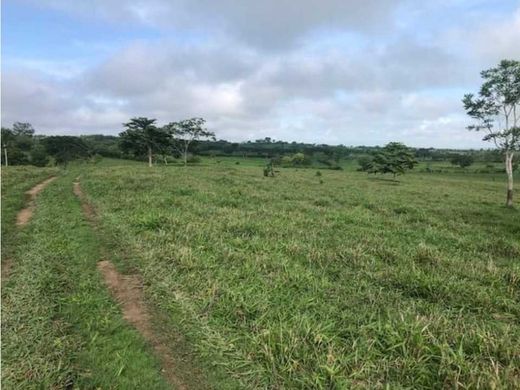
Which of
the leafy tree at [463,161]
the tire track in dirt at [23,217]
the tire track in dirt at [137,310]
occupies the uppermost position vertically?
the leafy tree at [463,161]

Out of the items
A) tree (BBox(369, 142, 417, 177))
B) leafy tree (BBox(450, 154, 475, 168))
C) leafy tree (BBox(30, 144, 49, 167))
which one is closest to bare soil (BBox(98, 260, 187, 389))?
tree (BBox(369, 142, 417, 177))

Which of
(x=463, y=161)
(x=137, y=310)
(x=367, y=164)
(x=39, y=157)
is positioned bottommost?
(x=137, y=310)

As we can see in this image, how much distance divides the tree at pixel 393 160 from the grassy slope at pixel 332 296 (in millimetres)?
47137

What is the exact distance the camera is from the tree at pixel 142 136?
62.1 m

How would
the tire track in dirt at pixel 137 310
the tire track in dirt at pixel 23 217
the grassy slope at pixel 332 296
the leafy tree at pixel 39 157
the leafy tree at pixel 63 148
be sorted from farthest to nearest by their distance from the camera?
1. the leafy tree at pixel 63 148
2. the leafy tree at pixel 39 157
3. the tire track in dirt at pixel 23 217
4. the tire track in dirt at pixel 137 310
5. the grassy slope at pixel 332 296

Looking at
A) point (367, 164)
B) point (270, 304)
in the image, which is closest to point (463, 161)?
point (367, 164)

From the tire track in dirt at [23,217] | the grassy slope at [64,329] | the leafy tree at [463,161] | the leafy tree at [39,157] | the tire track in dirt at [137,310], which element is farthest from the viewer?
the leafy tree at [463,161]

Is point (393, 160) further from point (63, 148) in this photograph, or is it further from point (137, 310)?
point (63, 148)

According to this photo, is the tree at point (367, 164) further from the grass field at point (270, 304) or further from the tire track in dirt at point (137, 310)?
the tire track in dirt at point (137, 310)

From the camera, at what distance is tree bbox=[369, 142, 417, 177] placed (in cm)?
5806

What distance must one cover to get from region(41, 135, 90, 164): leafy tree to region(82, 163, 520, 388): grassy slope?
68.0m

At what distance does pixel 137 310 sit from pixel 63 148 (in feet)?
248

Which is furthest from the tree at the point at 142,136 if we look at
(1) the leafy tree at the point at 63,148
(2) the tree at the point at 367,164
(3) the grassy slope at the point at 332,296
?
(3) the grassy slope at the point at 332,296

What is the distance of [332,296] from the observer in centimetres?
642
